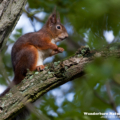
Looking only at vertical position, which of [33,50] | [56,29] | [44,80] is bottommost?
[44,80]

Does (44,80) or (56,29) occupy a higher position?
(56,29)

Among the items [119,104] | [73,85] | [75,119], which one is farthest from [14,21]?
[73,85]

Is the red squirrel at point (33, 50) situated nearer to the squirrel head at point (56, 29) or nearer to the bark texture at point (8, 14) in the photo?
the squirrel head at point (56, 29)

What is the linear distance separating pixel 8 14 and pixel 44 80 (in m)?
0.89

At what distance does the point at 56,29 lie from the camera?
4.16 m

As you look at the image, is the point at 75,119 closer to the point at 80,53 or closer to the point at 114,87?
the point at 80,53

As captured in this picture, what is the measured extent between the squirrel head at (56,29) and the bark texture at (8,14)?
2447 mm

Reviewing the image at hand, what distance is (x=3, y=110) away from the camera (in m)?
1.92

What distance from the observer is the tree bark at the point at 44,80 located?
1939 millimetres

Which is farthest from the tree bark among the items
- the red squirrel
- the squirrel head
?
the squirrel head

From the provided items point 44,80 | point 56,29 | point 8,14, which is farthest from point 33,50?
point 8,14

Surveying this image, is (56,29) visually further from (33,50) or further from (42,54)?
(33,50)

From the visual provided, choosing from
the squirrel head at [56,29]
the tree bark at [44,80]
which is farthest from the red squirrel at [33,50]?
the tree bark at [44,80]

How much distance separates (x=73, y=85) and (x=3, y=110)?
3.24m
